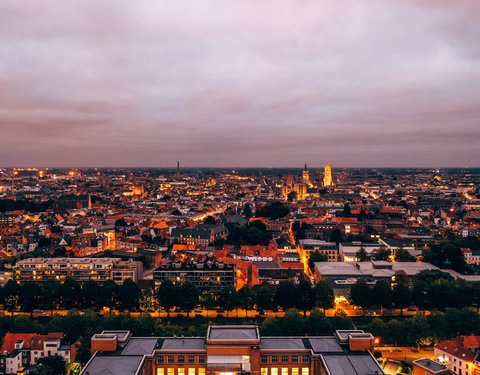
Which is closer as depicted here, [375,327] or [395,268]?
[375,327]

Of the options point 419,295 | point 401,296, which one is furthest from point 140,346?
point 419,295

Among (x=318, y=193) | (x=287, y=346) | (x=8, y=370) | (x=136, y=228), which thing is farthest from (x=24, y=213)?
(x=318, y=193)

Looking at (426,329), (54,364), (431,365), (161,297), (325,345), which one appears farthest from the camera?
(161,297)

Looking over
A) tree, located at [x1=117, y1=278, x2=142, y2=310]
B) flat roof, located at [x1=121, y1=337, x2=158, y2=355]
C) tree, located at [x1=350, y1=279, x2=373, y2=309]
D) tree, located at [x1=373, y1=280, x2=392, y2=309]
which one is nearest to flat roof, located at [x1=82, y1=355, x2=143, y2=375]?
flat roof, located at [x1=121, y1=337, x2=158, y2=355]

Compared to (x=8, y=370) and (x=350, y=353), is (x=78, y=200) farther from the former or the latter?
(x=350, y=353)

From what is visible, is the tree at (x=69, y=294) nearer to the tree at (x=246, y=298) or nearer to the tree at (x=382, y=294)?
the tree at (x=246, y=298)

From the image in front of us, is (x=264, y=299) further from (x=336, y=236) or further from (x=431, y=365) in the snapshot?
(x=336, y=236)

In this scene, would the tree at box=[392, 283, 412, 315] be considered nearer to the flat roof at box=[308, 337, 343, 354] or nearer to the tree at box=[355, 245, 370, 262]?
the tree at box=[355, 245, 370, 262]
